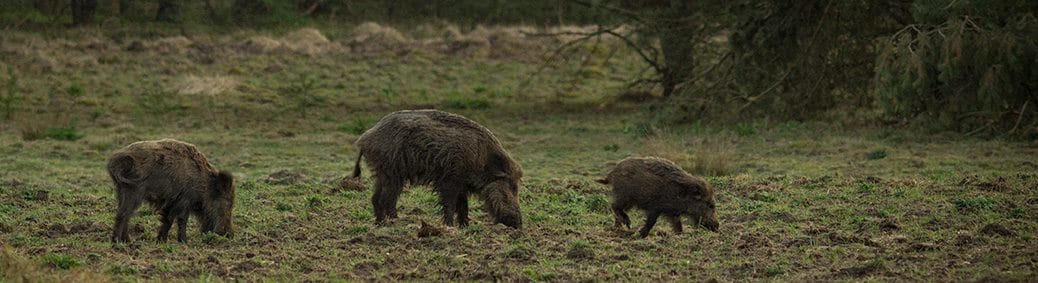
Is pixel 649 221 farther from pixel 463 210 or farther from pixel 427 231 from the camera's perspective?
pixel 427 231

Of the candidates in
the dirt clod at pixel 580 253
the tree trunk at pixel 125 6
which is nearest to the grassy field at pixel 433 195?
the dirt clod at pixel 580 253

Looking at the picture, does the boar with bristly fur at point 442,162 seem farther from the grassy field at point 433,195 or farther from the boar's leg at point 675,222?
the boar's leg at point 675,222

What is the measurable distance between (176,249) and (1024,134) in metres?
14.3

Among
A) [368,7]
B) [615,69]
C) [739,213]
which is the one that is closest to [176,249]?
[739,213]

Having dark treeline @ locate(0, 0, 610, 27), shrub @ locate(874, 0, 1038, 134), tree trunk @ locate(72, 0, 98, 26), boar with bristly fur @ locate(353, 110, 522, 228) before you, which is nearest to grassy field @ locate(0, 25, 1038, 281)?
boar with bristly fur @ locate(353, 110, 522, 228)

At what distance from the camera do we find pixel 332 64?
3262 centimetres

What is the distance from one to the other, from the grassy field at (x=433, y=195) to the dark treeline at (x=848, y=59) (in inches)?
20.6

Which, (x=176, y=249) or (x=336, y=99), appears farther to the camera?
(x=336, y=99)

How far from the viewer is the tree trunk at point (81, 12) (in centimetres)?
3656

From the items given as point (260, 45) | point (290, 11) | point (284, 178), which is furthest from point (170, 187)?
point (290, 11)

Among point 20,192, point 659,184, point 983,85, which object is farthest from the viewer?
point 983,85

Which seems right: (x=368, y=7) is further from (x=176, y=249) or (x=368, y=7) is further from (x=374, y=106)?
(x=176, y=249)

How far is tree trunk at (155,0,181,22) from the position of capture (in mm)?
38156

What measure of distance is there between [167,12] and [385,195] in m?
27.9
